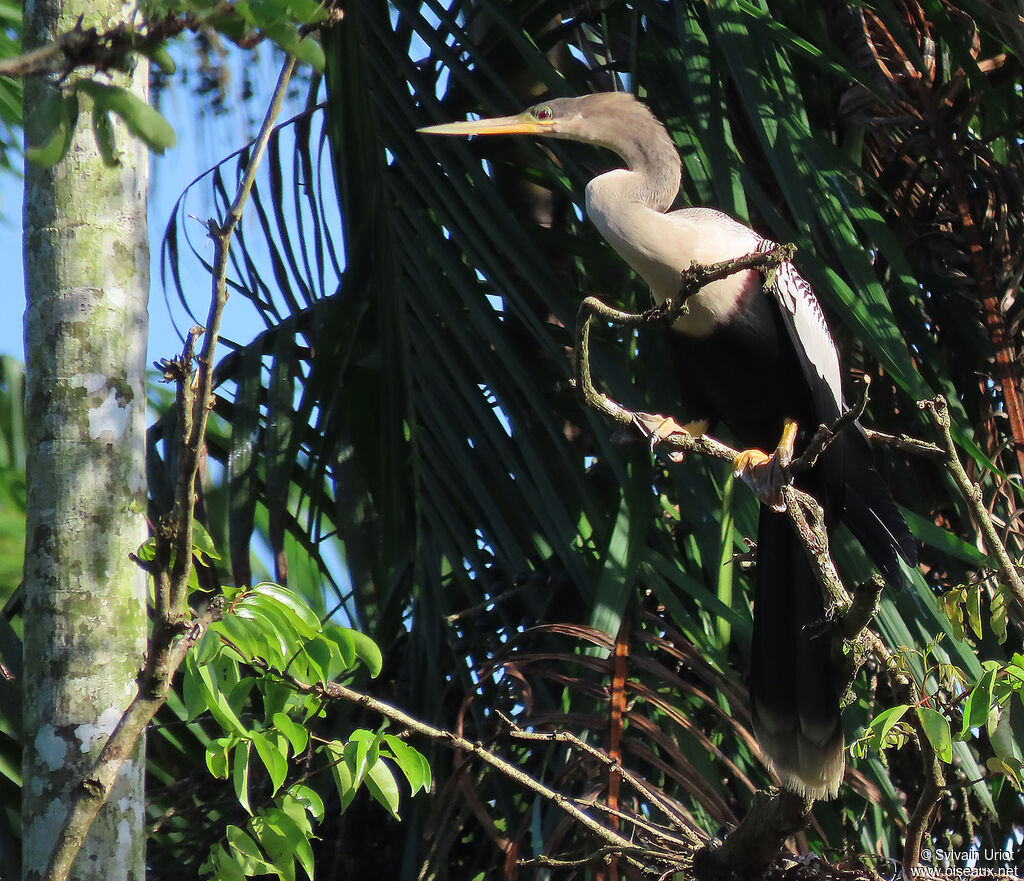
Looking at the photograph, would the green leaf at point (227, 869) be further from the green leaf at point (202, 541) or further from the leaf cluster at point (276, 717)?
the green leaf at point (202, 541)

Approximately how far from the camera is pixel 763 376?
→ 2.62 meters

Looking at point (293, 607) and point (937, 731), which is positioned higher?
point (293, 607)

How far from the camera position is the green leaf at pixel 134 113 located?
925mm

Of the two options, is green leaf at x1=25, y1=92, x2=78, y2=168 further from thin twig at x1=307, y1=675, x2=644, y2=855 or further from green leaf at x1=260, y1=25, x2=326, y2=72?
thin twig at x1=307, y1=675, x2=644, y2=855

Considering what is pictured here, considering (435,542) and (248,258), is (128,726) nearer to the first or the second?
(435,542)

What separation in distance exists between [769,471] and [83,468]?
1137 millimetres

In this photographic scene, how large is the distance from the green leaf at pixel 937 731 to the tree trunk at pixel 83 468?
109 centimetres

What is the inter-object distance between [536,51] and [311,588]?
187cm

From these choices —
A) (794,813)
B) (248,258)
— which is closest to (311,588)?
(248,258)

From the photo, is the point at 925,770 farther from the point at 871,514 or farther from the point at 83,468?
the point at 83,468

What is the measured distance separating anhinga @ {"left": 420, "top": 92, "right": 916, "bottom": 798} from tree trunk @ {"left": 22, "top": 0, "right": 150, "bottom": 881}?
0.97 m

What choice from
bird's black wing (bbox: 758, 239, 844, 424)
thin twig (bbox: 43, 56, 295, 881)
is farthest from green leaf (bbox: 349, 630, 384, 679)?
bird's black wing (bbox: 758, 239, 844, 424)

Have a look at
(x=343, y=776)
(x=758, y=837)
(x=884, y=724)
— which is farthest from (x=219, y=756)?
(x=884, y=724)

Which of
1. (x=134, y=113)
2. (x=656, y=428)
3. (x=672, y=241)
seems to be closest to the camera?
(x=134, y=113)
